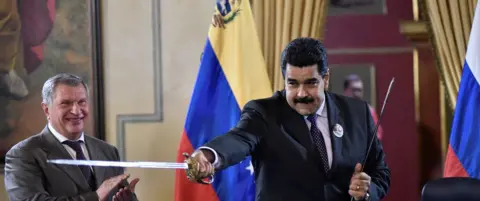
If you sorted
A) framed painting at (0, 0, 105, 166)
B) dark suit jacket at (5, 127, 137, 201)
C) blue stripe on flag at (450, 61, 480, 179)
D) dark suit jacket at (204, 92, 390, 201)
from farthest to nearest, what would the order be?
framed painting at (0, 0, 105, 166)
blue stripe on flag at (450, 61, 480, 179)
dark suit jacket at (5, 127, 137, 201)
dark suit jacket at (204, 92, 390, 201)

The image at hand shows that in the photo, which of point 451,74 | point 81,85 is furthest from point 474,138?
point 81,85

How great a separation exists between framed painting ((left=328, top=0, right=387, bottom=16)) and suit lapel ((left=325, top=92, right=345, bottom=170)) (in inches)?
105

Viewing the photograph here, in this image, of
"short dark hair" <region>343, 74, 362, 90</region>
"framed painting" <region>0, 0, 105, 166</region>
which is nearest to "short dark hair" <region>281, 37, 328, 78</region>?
"framed painting" <region>0, 0, 105, 166</region>

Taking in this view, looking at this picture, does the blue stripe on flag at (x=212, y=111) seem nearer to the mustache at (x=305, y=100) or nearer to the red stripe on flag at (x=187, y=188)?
the red stripe on flag at (x=187, y=188)

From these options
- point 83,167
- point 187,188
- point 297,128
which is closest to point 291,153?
point 297,128

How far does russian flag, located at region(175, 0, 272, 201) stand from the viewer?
3457 millimetres

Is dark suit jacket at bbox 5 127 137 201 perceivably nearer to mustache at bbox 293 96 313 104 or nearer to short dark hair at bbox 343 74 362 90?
mustache at bbox 293 96 313 104

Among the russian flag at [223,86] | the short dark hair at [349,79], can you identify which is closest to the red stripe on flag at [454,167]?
the russian flag at [223,86]

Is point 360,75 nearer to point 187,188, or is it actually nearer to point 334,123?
point 187,188

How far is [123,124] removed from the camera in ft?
13.3

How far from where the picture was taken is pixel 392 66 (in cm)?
477

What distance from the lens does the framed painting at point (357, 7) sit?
15.6ft

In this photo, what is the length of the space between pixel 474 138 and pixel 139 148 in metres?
1.99

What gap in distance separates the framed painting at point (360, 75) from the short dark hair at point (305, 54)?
2.74 meters
